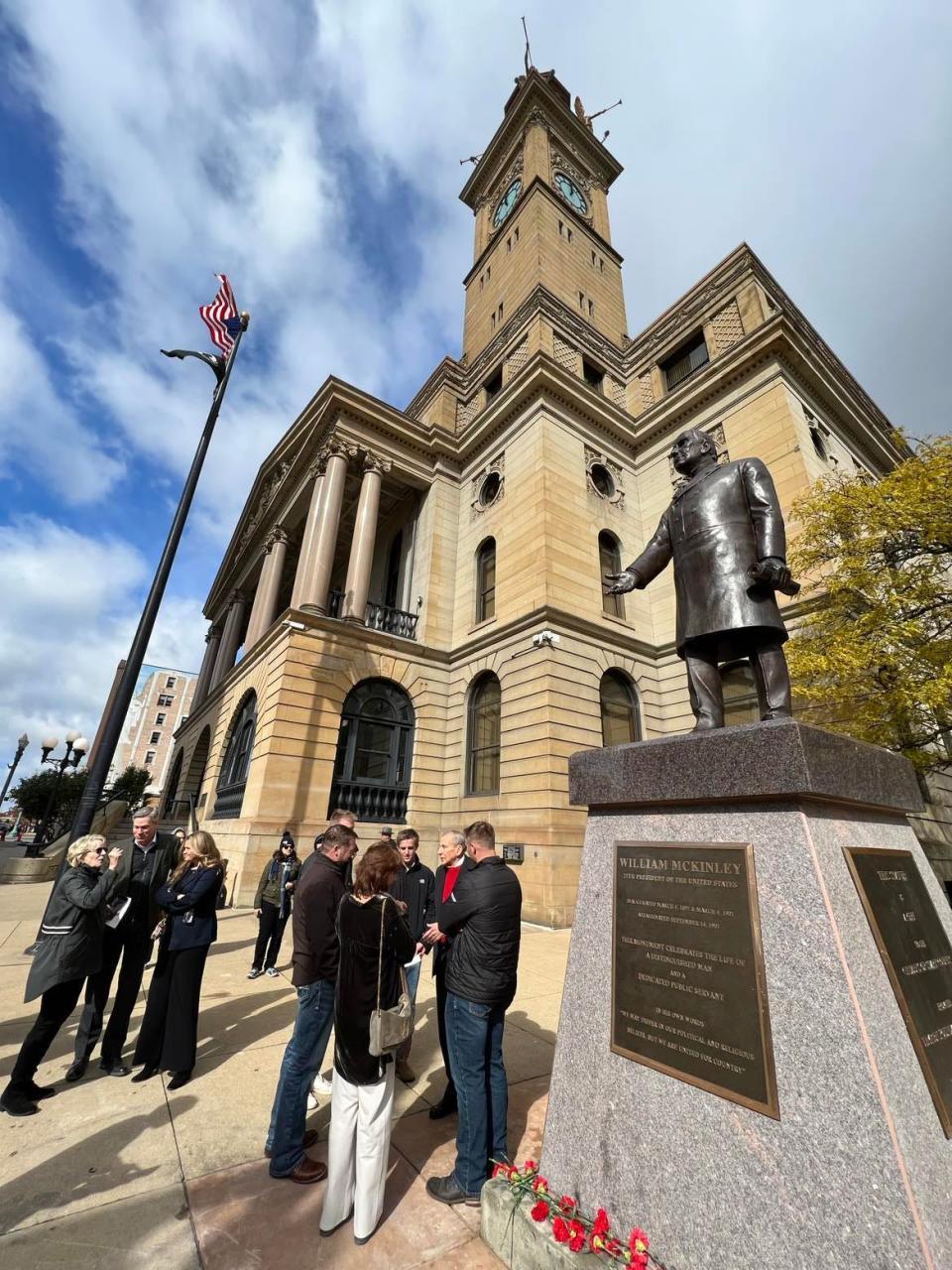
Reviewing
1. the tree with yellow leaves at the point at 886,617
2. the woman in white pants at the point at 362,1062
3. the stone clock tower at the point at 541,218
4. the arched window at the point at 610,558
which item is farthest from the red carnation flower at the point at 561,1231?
the stone clock tower at the point at 541,218

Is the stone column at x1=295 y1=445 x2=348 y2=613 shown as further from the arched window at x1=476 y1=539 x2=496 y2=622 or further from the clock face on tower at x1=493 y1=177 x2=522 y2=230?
the clock face on tower at x1=493 y1=177 x2=522 y2=230

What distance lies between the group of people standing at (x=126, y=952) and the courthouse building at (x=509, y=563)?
8.36 meters

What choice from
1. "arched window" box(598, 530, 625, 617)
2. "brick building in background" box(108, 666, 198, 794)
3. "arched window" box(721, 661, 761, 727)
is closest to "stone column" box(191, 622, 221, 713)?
"arched window" box(598, 530, 625, 617)

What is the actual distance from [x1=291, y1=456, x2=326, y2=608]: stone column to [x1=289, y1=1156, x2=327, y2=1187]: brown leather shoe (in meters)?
13.9

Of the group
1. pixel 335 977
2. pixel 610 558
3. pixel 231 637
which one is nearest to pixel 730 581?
pixel 335 977

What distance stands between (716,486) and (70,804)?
182 ft

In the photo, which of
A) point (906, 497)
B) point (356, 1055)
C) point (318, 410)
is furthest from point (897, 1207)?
point (318, 410)

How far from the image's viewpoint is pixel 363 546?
58.4ft

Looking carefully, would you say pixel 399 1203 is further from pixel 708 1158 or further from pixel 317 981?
pixel 708 1158

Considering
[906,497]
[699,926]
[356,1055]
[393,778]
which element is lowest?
[356,1055]

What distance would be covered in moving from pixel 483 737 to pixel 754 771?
13.5m

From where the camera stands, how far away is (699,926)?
254cm

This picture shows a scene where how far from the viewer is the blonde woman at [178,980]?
4.12 metres

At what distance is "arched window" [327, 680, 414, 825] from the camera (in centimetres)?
1486
